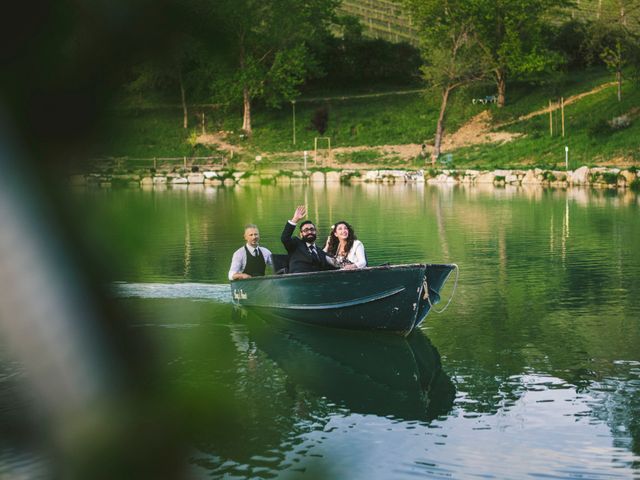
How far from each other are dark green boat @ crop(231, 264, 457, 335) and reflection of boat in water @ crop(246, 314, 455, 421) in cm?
28

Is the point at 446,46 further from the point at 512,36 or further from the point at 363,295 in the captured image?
the point at 363,295

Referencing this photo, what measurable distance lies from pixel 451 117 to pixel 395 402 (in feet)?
218

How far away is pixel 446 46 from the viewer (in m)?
77.2

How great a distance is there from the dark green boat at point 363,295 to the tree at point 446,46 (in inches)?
2127

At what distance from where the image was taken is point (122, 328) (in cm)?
233

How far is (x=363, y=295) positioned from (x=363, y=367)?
6.74 feet

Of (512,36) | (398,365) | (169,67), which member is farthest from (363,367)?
(512,36)

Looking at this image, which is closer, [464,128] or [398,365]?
[398,365]

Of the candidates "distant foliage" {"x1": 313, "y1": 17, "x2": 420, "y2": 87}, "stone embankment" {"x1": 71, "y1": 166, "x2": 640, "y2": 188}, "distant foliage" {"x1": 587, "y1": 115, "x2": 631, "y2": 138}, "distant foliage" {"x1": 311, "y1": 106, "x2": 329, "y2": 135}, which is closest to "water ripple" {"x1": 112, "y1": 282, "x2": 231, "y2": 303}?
"stone embankment" {"x1": 71, "y1": 166, "x2": 640, "y2": 188}

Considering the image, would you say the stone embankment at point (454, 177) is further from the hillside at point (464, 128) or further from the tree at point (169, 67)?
the tree at point (169, 67)

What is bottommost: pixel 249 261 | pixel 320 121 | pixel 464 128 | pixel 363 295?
pixel 363 295

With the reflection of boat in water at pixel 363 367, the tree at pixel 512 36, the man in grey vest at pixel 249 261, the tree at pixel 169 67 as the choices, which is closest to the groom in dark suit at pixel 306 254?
the reflection of boat in water at pixel 363 367

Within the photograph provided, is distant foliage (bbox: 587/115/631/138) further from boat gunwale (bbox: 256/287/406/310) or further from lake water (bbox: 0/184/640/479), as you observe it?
boat gunwale (bbox: 256/287/406/310)

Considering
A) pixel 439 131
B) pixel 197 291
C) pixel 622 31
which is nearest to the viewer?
pixel 197 291
